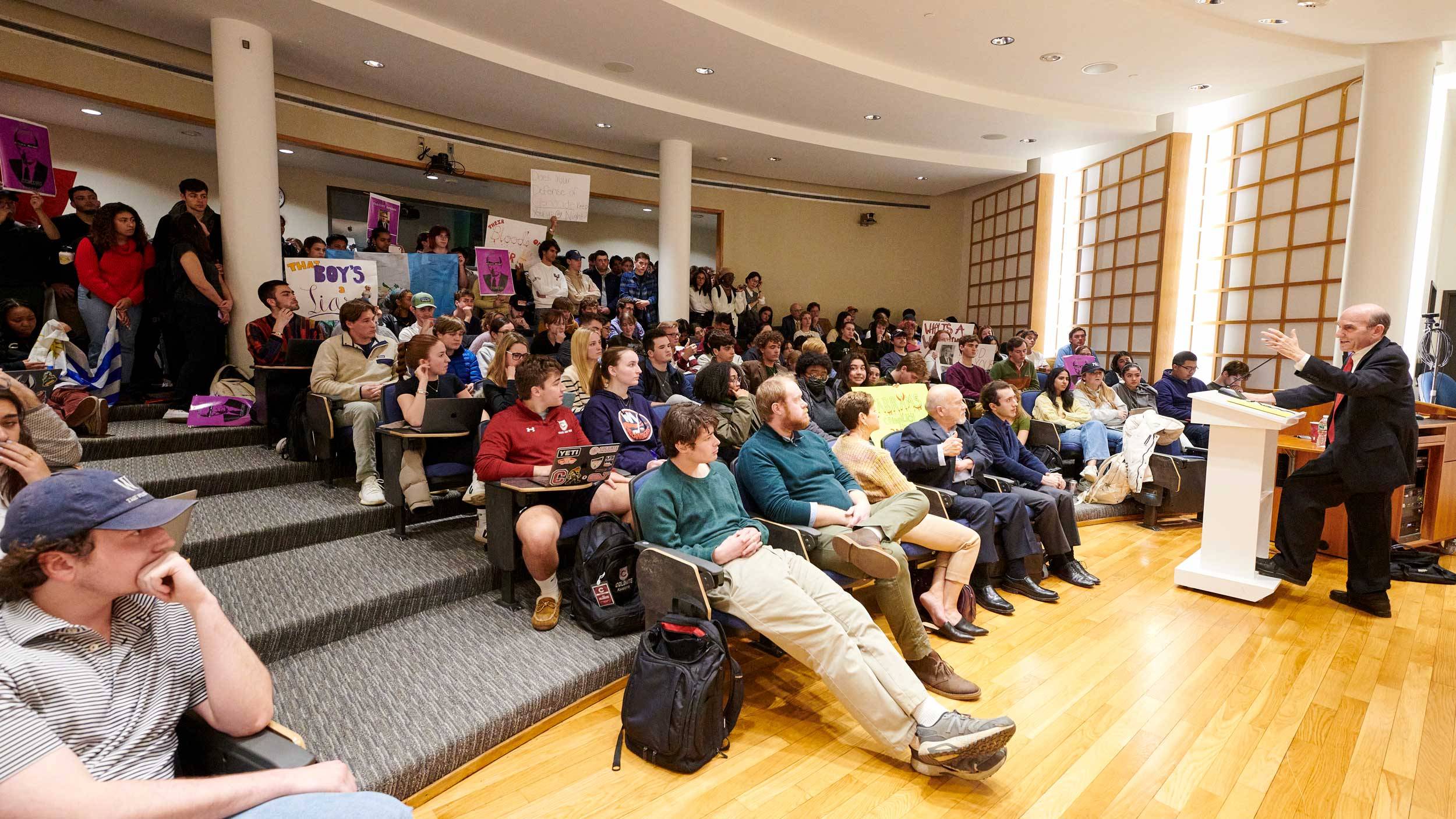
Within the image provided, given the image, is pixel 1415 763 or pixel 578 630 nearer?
pixel 1415 763

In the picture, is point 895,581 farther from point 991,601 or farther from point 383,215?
point 383,215

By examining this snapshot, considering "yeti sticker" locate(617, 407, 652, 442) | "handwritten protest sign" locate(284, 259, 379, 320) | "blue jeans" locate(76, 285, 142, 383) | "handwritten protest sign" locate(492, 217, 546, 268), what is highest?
"handwritten protest sign" locate(492, 217, 546, 268)

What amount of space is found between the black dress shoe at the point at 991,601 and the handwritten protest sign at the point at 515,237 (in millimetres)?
4291

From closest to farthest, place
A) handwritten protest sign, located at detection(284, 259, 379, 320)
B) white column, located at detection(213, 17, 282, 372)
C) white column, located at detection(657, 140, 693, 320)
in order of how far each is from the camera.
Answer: handwritten protest sign, located at detection(284, 259, 379, 320) → white column, located at detection(213, 17, 282, 372) → white column, located at detection(657, 140, 693, 320)

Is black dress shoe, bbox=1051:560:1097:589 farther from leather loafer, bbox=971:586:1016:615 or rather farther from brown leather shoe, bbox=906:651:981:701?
brown leather shoe, bbox=906:651:981:701

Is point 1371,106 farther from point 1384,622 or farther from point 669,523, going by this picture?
point 669,523

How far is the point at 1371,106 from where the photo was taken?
16.5 feet

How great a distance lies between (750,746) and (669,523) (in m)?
Result: 0.77

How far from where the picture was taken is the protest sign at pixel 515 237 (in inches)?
221

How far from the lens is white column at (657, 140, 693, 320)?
A: 296 inches

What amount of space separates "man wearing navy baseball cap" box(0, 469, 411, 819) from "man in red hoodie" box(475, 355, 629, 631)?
141cm

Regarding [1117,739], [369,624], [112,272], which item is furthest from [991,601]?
[112,272]

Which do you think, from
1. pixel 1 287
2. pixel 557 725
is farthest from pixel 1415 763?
pixel 1 287

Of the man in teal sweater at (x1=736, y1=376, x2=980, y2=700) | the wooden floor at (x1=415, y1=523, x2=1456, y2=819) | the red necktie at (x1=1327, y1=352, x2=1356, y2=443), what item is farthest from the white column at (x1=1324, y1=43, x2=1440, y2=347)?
the man in teal sweater at (x1=736, y1=376, x2=980, y2=700)
